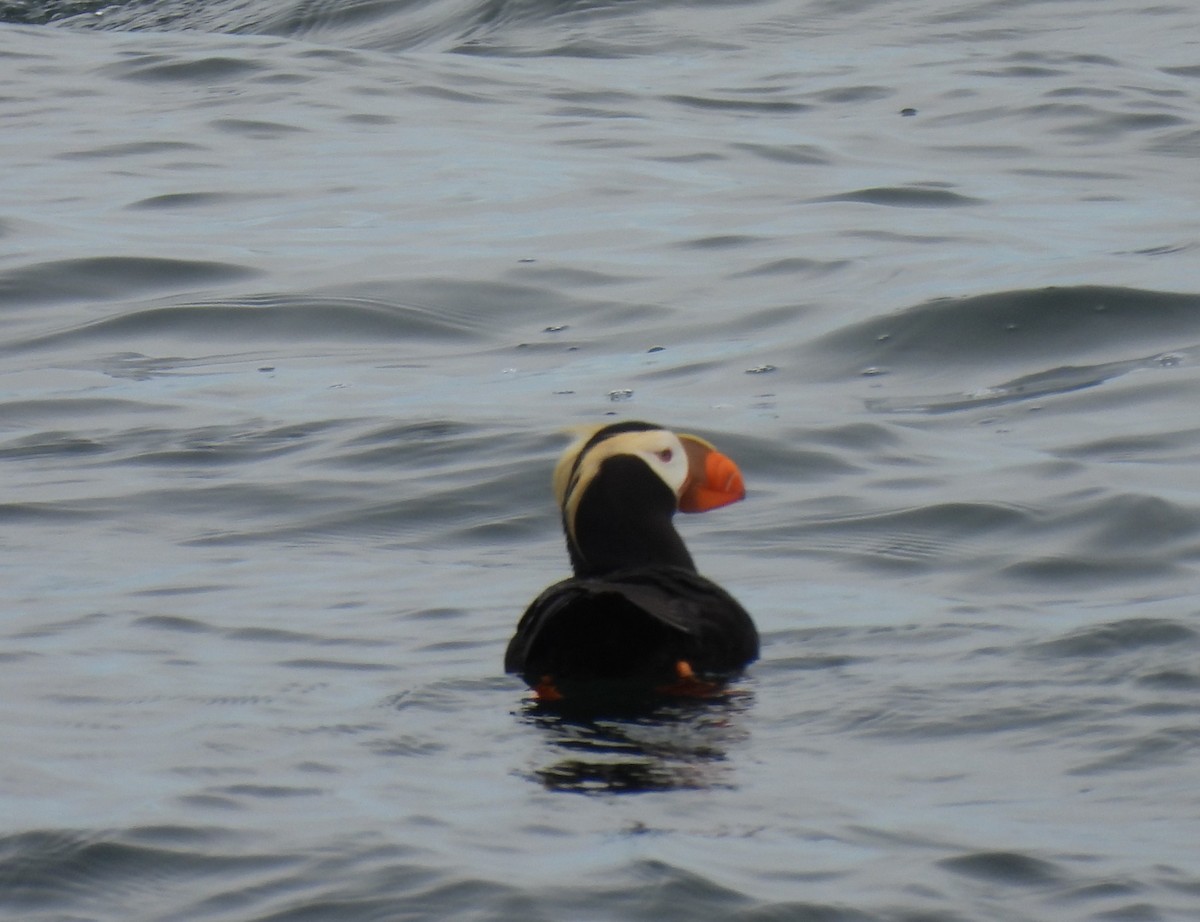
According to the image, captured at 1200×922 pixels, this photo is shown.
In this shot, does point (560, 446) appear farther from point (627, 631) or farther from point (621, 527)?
point (627, 631)

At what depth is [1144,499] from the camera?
6.88m

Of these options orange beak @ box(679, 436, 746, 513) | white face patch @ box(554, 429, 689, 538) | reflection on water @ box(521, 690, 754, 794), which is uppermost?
white face patch @ box(554, 429, 689, 538)

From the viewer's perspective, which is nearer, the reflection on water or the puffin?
the reflection on water

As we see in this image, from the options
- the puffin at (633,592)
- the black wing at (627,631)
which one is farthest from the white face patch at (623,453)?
the black wing at (627,631)

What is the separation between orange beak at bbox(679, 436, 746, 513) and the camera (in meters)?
5.98

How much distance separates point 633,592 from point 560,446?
2.81 meters

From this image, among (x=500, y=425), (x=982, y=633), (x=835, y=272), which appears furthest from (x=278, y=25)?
(x=982, y=633)

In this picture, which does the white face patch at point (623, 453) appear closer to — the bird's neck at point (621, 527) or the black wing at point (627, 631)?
the bird's neck at point (621, 527)

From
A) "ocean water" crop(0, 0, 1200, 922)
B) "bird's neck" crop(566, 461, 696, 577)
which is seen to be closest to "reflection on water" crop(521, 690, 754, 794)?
"ocean water" crop(0, 0, 1200, 922)

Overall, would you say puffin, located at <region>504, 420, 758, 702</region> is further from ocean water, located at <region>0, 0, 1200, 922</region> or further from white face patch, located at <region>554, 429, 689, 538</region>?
ocean water, located at <region>0, 0, 1200, 922</region>

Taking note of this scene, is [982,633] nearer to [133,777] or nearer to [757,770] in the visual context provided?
[757,770]

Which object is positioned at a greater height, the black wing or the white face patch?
the white face patch

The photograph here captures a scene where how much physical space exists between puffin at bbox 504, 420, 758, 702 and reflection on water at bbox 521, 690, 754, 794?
64mm

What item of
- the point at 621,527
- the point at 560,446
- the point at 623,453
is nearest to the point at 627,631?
the point at 621,527
